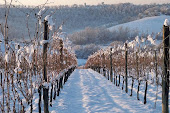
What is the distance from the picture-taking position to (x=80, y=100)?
701 cm

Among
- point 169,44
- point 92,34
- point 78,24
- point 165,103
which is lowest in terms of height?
point 165,103

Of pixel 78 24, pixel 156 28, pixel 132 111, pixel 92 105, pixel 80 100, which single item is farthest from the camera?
pixel 78 24

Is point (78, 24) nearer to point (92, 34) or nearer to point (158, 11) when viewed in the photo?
point (92, 34)

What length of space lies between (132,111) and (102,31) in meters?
75.4

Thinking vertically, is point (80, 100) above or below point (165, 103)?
below

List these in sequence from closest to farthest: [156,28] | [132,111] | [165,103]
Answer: [165,103]
[132,111]
[156,28]

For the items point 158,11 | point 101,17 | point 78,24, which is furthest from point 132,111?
point 101,17

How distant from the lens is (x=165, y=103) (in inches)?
180

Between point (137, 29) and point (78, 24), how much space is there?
4756 centimetres

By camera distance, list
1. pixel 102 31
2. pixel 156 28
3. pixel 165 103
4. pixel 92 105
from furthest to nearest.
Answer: pixel 102 31
pixel 156 28
pixel 92 105
pixel 165 103

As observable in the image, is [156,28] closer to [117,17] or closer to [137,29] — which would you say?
[137,29]

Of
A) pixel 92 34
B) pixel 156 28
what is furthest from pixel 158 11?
pixel 92 34

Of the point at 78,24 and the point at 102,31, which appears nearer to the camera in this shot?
the point at 102,31

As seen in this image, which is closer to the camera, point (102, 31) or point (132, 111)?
point (132, 111)
